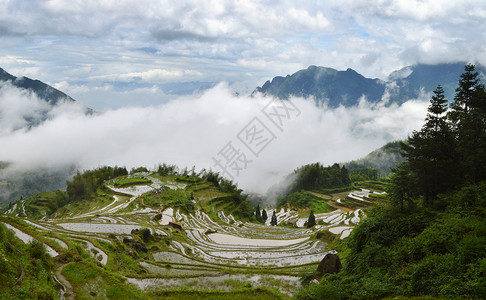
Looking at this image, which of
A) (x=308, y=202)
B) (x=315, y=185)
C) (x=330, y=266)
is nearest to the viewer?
(x=330, y=266)

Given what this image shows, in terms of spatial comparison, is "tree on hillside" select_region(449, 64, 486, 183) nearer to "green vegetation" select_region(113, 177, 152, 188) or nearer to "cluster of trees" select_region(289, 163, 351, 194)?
"green vegetation" select_region(113, 177, 152, 188)

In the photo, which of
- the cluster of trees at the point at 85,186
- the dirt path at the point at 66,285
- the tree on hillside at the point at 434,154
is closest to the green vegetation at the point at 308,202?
the cluster of trees at the point at 85,186

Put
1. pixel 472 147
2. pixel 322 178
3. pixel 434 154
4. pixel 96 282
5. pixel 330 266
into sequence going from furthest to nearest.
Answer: pixel 322 178 < pixel 434 154 < pixel 472 147 < pixel 330 266 < pixel 96 282

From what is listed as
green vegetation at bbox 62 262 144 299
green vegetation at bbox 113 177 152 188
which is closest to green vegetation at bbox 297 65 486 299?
green vegetation at bbox 62 262 144 299

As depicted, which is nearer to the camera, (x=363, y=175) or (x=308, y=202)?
(x=308, y=202)

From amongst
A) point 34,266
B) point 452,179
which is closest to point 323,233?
point 452,179

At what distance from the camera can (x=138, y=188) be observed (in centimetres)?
7844

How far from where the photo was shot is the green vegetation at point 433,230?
1080 centimetres

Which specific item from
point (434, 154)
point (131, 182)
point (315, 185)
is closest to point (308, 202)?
point (315, 185)

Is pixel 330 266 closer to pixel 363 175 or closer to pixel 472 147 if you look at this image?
pixel 472 147

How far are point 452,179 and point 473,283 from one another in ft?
46.7

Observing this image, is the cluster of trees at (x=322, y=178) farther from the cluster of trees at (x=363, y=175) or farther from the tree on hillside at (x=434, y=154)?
the tree on hillside at (x=434, y=154)

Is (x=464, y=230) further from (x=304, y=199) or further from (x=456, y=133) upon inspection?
(x=304, y=199)

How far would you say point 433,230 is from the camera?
47.5 feet
